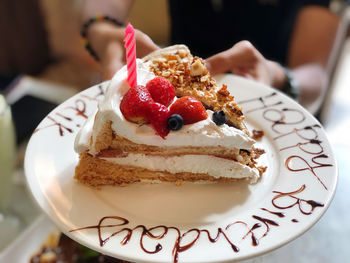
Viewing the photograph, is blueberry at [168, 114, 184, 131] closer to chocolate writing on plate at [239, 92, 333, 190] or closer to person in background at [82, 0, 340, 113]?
person in background at [82, 0, 340, 113]

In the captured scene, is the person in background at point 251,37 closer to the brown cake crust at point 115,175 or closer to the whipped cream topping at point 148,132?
the whipped cream topping at point 148,132

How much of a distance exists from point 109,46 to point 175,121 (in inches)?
15.1

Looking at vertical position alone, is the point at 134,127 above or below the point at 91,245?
above

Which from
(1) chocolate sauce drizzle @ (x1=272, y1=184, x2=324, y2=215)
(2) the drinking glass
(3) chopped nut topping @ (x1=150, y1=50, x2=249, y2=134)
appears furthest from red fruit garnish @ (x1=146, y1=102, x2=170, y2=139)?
(2) the drinking glass

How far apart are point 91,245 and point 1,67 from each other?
6.86 ft

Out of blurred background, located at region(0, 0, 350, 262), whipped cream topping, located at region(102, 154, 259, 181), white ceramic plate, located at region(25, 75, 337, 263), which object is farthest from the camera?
blurred background, located at region(0, 0, 350, 262)

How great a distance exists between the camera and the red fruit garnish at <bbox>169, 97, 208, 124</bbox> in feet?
2.97

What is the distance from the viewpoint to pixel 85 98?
1.11m

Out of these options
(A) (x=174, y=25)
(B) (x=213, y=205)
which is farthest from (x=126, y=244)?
(A) (x=174, y=25)

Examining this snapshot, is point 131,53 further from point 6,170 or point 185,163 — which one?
point 6,170

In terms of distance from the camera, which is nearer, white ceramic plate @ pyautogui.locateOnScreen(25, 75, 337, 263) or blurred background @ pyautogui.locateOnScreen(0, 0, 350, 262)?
white ceramic plate @ pyautogui.locateOnScreen(25, 75, 337, 263)

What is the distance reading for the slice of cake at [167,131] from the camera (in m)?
0.91

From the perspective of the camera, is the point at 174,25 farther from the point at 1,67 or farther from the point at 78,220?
the point at 1,67

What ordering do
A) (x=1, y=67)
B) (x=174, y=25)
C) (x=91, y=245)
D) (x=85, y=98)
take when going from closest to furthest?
(x=91, y=245) < (x=85, y=98) < (x=174, y=25) < (x=1, y=67)
